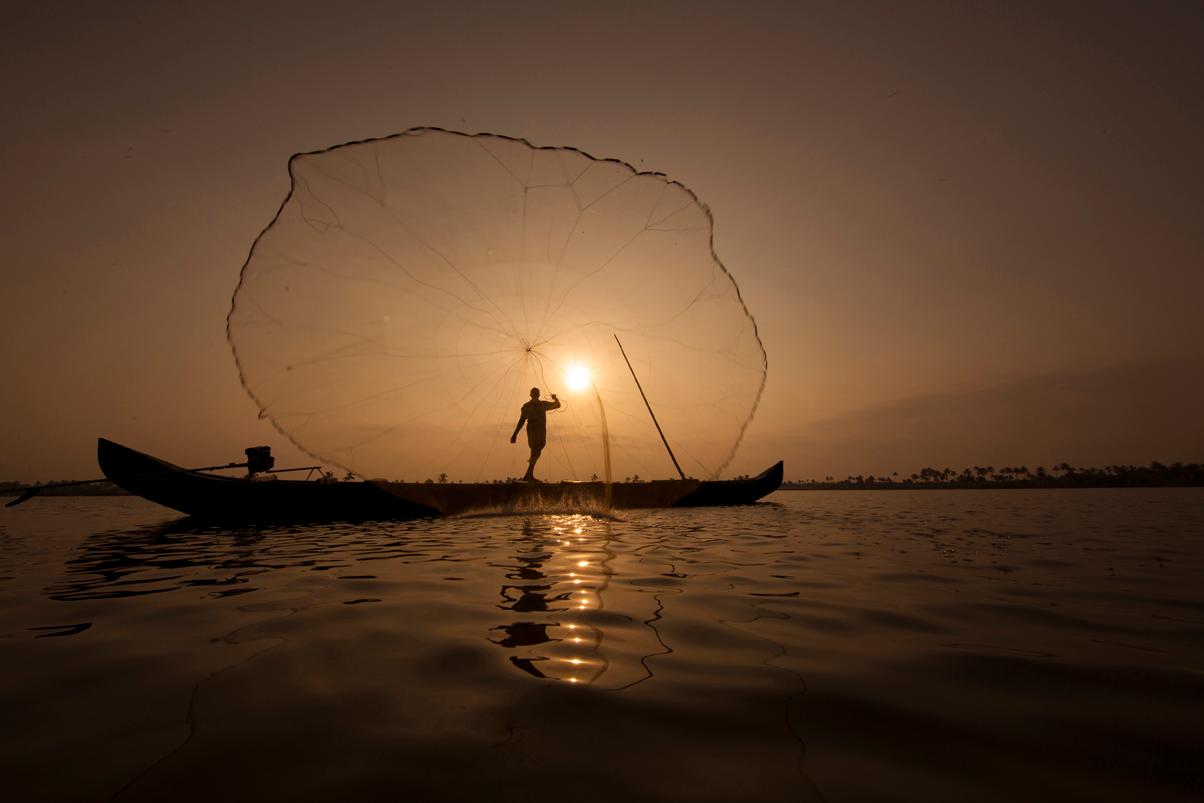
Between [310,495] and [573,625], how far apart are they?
13225 millimetres

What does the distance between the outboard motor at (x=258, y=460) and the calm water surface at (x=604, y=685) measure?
912 cm

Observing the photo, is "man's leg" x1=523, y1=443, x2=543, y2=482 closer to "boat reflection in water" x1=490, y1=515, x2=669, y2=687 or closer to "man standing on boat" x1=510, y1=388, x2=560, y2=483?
"man standing on boat" x1=510, y1=388, x2=560, y2=483

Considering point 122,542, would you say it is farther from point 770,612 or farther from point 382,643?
point 770,612

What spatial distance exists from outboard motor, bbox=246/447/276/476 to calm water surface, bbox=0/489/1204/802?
29.9ft

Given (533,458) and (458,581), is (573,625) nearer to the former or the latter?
(458,581)

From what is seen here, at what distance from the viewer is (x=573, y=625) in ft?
13.3

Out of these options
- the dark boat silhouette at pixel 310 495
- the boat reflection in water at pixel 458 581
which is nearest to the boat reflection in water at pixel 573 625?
the boat reflection in water at pixel 458 581

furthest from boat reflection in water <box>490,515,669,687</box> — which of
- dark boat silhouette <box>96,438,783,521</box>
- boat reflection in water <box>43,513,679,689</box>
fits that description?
dark boat silhouette <box>96,438,783,521</box>

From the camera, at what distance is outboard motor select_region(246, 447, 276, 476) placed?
15.2 meters

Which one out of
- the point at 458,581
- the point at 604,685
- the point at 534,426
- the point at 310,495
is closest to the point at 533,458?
the point at 534,426

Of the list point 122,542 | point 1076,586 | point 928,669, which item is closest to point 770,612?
point 928,669

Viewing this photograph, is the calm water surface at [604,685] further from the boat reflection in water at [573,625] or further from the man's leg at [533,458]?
the man's leg at [533,458]

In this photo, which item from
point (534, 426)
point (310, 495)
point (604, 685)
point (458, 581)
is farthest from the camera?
point (534, 426)

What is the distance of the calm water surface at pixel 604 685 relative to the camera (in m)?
1.99
